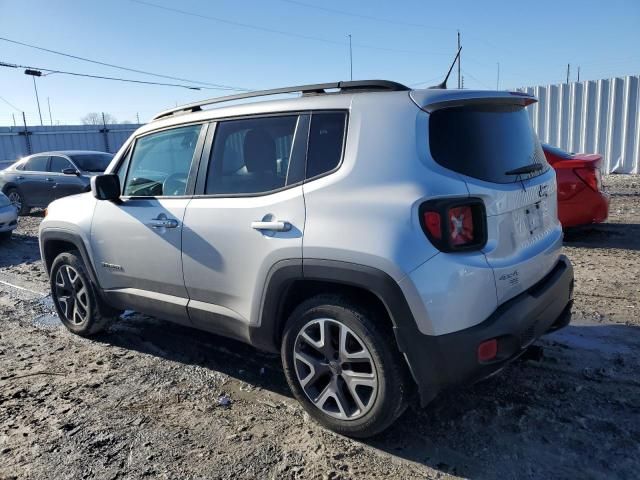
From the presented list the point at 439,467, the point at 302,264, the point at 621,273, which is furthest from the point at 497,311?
the point at 621,273

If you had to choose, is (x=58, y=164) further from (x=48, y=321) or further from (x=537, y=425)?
→ (x=537, y=425)

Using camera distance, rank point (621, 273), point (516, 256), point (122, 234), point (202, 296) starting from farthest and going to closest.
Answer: point (621, 273) < point (122, 234) < point (202, 296) < point (516, 256)

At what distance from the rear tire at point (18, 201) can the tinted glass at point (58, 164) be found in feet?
4.64

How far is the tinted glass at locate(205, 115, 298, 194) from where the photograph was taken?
3.12 meters

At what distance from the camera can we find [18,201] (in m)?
13.4

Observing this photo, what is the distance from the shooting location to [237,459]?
Result: 109 inches

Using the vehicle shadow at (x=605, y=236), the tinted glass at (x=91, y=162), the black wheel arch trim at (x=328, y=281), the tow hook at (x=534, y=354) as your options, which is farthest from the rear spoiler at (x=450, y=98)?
the tinted glass at (x=91, y=162)

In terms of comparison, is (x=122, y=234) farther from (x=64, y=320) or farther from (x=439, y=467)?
(x=439, y=467)

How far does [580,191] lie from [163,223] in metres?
5.55

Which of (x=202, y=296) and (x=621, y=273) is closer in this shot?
(x=202, y=296)

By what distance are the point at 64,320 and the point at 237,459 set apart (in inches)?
113

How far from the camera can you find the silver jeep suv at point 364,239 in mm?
2496

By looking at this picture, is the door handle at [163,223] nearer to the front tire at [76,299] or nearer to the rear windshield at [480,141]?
the front tire at [76,299]

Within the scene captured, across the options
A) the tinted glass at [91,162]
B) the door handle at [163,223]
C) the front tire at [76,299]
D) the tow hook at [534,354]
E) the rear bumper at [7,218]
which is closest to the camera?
the door handle at [163,223]
